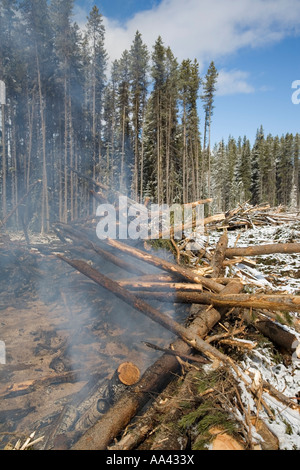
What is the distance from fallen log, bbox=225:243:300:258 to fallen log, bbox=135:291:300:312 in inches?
77.6

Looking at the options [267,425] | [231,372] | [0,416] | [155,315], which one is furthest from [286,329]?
[0,416]

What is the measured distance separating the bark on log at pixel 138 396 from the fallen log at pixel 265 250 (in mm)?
2055

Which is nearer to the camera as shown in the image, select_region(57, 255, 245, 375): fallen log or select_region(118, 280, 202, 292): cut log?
select_region(57, 255, 245, 375): fallen log

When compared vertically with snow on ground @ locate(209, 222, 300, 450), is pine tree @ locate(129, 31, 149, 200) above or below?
above

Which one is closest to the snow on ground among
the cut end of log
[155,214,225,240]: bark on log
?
[155,214,225,240]: bark on log

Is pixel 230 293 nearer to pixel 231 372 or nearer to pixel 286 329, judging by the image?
pixel 286 329

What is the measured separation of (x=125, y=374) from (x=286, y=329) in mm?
2322

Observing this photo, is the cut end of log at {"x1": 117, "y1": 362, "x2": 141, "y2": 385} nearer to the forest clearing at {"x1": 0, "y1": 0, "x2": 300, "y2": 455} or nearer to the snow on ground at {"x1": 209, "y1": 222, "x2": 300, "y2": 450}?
the forest clearing at {"x1": 0, "y1": 0, "x2": 300, "y2": 455}

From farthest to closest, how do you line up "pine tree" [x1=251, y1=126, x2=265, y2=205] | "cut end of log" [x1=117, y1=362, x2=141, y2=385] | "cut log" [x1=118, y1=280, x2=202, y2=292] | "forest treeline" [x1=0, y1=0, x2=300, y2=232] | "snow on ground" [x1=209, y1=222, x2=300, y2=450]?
"pine tree" [x1=251, y1=126, x2=265, y2=205], "forest treeline" [x1=0, y1=0, x2=300, y2=232], "cut log" [x1=118, y1=280, x2=202, y2=292], "cut end of log" [x1=117, y1=362, x2=141, y2=385], "snow on ground" [x1=209, y1=222, x2=300, y2=450]

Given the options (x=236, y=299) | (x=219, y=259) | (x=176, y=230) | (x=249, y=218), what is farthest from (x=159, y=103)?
(x=236, y=299)

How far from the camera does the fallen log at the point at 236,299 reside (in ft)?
9.84

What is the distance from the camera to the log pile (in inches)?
81.5

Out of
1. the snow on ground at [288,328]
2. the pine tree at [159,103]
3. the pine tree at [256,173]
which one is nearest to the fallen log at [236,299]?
the snow on ground at [288,328]

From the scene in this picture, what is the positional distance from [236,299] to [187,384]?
1.40m
